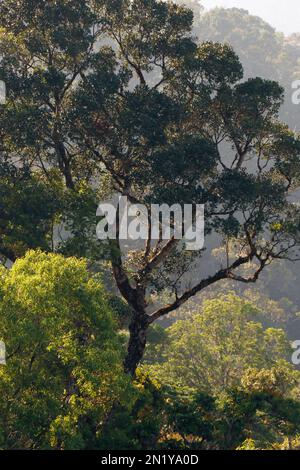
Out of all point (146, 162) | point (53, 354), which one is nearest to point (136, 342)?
point (146, 162)

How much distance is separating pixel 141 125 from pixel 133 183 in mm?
2519

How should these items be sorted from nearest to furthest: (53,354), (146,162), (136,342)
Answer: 1. (53,354)
2. (146,162)
3. (136,342)

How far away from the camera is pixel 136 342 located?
24.1 m

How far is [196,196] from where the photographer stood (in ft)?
74.0

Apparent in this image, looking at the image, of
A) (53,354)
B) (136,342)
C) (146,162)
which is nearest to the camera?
(53,354)

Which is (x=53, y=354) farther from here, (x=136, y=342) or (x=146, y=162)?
(x=146, y=162)

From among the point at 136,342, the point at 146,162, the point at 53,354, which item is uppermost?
the point at 146,162

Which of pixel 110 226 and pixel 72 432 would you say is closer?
pixel 72 432

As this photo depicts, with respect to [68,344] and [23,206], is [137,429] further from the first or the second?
[23,206]

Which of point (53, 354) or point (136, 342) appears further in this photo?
point (136, 342)

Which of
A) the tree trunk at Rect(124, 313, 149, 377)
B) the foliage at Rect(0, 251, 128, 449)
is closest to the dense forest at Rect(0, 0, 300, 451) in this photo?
the tree trunk at Rect(124, 313, 149, 377)

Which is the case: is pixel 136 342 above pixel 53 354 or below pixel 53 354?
above

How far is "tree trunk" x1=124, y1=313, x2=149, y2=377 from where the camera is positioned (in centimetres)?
2381
